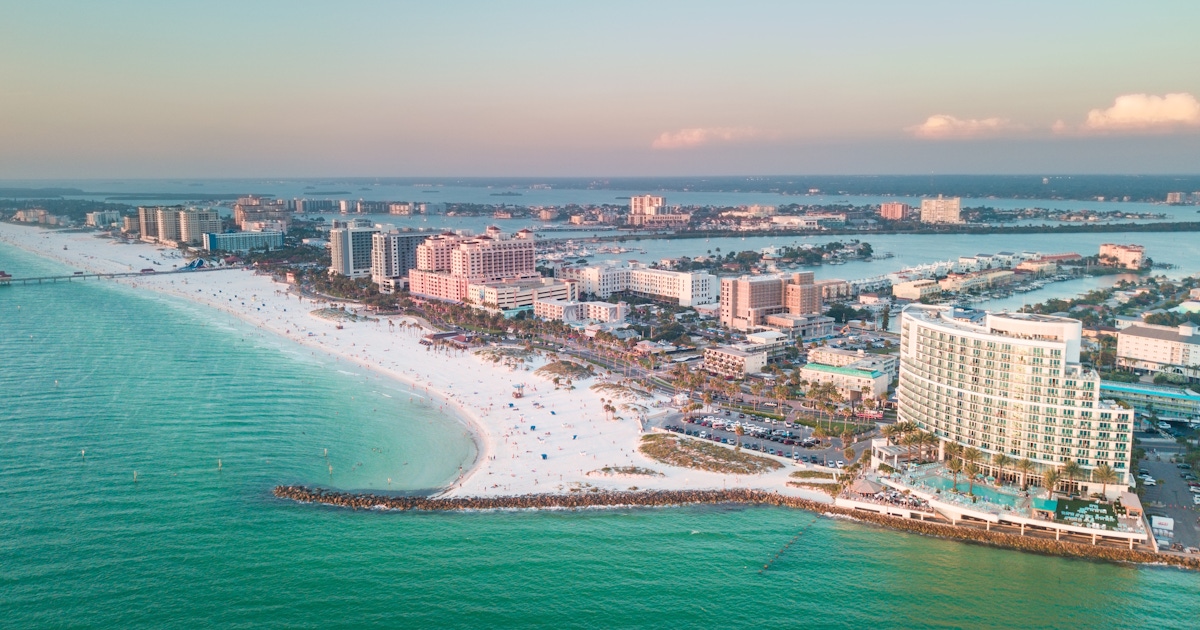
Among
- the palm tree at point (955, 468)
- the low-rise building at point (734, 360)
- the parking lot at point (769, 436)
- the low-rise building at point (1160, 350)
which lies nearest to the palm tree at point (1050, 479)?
the palm tree at point (955, 468)

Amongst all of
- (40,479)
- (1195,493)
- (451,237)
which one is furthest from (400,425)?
(451,237)

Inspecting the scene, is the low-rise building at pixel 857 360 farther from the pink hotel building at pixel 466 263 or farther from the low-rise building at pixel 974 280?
the low-rise building at pixel 974 280

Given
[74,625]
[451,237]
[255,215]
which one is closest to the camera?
[74,625]

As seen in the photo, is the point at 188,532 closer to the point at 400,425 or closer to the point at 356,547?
the point at 356,547

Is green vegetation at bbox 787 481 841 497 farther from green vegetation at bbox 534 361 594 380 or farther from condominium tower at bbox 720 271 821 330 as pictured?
condominium tower at bbox 720 271 821 330

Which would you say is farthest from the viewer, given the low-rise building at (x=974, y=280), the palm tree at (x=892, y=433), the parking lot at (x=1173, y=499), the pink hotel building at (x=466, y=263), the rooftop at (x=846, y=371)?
the low-rise building at (x=974, y=280)

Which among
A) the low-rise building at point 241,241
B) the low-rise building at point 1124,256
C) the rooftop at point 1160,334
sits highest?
the low-rise building at point 241,241

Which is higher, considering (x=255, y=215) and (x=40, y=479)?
(x=255, y=215)

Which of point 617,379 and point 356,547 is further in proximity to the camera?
point 617,379

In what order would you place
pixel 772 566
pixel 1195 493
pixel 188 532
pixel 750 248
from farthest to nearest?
1. pixel 750 248
2. pixel 1195 493
3. pixel 188 532
4. pixel 772 566
